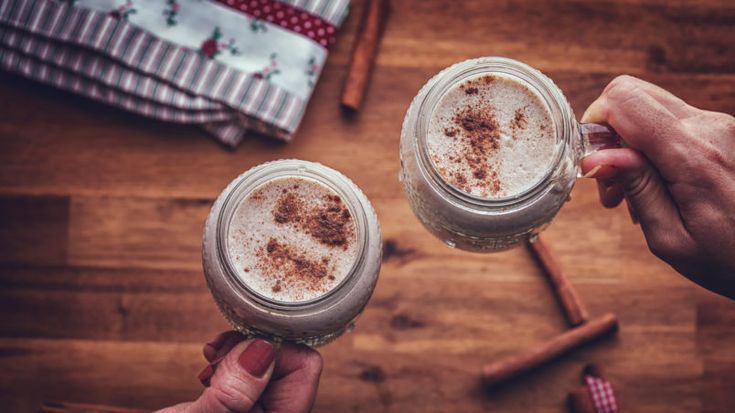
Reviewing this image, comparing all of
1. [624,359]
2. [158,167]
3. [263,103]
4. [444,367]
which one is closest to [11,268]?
[158,167]

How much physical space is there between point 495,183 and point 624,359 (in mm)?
609

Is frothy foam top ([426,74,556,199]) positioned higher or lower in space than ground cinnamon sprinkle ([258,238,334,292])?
higher

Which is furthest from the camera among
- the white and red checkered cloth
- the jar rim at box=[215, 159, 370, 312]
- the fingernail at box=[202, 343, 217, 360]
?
the white and red checkered cloth

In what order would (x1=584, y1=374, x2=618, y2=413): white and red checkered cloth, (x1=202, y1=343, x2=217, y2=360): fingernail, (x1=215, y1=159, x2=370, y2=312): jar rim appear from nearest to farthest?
(x1=215, y1=159, x2=370, y2=312): jar rim < (x1=202, y1=343, x2=217, y2=360): fingernail < (x1=584, y1=374, x2=618, y2=413): white and red checkered cloth

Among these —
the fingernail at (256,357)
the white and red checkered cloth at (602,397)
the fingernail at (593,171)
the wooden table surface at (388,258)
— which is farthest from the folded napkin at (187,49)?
the white and red checkered cloth at (602,397)

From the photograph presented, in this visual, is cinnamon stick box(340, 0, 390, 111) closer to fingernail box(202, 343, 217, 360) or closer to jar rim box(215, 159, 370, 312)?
jar rim box(215, 159, 370, 312)

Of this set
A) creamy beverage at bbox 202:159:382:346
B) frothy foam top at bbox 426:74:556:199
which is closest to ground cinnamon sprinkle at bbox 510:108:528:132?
frothy foam top at bbox 426:74:556:199

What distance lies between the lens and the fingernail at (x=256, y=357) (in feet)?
2.94

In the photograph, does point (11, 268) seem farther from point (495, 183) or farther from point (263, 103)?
point (495, 183)

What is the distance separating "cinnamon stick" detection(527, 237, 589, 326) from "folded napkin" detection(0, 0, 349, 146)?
53 cm

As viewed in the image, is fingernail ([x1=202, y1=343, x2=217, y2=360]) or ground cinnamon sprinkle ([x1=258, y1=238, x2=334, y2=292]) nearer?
ground cinnamon sprinkle ([x1=258, y1=238, x2=334, y2=292])

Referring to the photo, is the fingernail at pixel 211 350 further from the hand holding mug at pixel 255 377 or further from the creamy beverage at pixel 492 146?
the creamy beverage at pixel 492 146

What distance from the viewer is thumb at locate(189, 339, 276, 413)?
0.89 m

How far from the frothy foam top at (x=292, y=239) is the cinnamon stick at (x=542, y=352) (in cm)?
49
